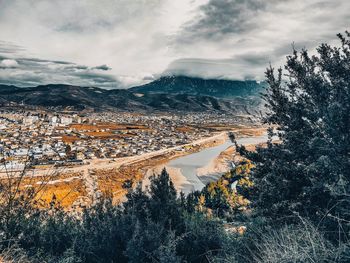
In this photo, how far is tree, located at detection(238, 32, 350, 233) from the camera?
514 cm

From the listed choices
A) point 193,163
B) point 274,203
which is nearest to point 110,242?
point 274,203

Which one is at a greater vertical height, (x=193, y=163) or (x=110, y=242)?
(x=110, y=242)

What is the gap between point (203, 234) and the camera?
6004 millimetres

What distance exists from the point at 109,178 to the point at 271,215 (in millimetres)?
42706

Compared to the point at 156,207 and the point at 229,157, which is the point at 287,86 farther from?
the point at 229,157

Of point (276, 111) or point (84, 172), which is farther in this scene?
point (84, 172)

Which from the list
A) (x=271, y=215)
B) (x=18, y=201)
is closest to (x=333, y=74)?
(x=271, y=215)

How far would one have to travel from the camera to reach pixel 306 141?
6.22 meters

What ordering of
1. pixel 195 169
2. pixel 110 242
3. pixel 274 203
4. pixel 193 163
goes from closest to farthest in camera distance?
pixel 110 242 → pixel 274 203 → pixel 195 169 → pixel 193 163

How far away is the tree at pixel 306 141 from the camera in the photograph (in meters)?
5.14

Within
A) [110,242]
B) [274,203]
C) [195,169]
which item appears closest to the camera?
[110,242]

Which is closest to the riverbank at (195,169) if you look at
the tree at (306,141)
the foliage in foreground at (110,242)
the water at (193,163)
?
the water at (193,163)

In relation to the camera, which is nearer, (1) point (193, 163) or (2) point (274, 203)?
(2) point (274, 203)

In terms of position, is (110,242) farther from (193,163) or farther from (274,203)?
(193,163)
